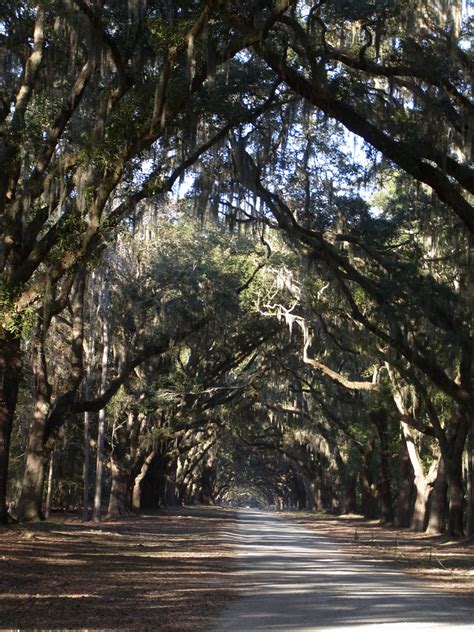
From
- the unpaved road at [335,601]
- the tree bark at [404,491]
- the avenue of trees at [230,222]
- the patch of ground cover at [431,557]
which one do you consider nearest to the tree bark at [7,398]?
the avenue of trees at [230,222]

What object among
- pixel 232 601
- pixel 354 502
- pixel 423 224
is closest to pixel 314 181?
pixel 423 224

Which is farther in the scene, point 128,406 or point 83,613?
point 128,406

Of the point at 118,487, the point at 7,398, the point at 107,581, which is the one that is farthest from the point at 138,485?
the point at 107,581

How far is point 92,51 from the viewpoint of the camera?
1192 cm

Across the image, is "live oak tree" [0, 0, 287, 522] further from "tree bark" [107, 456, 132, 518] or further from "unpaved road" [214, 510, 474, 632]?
"tree bark" [107, 456, 132, 518]

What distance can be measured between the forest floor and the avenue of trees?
1.79 metres

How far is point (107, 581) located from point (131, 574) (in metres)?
1.18

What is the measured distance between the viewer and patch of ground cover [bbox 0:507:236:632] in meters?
8.13

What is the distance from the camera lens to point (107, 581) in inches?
465

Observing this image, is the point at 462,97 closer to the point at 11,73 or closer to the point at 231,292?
the point at 11,73

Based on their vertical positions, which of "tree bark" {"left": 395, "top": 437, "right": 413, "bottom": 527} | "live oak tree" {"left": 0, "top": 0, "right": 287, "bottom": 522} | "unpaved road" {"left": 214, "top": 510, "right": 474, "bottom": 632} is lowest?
"unpaved road" {"left": 214, "top": 510, "right": 474, "bottom": 632}

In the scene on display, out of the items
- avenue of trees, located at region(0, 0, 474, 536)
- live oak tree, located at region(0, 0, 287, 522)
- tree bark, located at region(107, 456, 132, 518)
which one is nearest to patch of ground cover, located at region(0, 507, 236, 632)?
avenue of trees, located at region(0, 0, 474, 536)

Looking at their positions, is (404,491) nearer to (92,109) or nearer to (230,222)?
(230,222)

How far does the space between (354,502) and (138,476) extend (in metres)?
17.8
